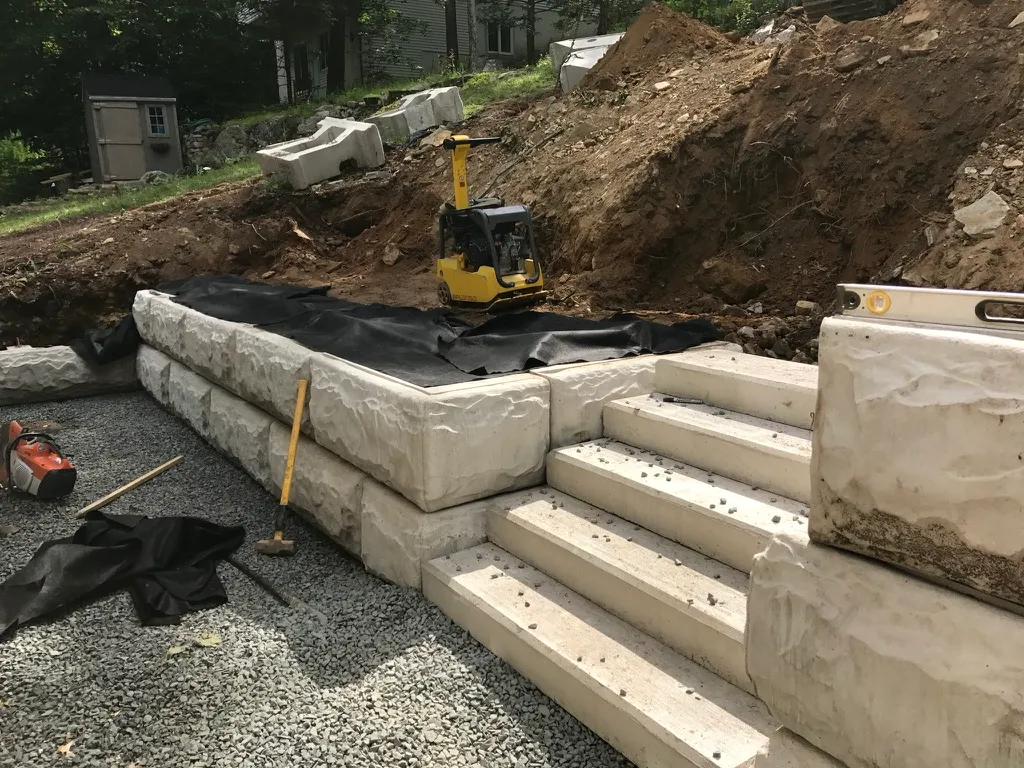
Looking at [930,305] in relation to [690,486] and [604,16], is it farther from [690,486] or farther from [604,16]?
[604,16]

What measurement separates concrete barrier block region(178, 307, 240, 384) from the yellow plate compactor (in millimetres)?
2032

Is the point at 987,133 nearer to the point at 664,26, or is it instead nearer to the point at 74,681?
the point at 664,26

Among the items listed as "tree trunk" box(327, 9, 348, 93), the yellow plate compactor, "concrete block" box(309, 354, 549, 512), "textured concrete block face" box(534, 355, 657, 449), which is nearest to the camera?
"concrete block" box(309, 354, 549, 512)

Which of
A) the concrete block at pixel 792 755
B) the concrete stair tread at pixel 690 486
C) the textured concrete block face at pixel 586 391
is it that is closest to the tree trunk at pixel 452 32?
the textured concrete block face at pixel 586 391

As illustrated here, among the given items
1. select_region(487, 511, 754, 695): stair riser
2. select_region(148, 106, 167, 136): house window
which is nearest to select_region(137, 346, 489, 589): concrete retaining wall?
select_region(487, 511, 754, 695): stair riser

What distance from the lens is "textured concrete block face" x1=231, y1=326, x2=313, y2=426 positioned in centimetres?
432

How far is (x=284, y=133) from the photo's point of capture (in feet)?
55.6

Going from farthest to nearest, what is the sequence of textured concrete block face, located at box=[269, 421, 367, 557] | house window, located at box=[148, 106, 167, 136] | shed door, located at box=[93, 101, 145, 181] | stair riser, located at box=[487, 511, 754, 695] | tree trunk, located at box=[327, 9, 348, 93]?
tree trunk, located at box=[327, 9, 348, 93] → house window, located at box=[148, 106, 167, 136] → shed door, located at box=[93, 101, 145, 181] → textured concrete block face, located at box=[269, 421, 367, 557] → stair riser, located at box=[487, 511, 754, 695]

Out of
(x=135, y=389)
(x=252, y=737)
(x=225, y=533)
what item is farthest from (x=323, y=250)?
(x=252, y=737)

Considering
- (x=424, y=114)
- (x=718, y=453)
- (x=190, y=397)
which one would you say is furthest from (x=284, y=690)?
(x=424, y=114)

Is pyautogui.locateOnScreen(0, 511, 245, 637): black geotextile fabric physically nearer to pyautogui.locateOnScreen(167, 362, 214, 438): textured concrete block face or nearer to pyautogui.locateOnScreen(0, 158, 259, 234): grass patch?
pyautogui.locateOnScreen(167, 362, 214, 438): textured concrete block face

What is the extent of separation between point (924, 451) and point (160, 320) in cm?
684

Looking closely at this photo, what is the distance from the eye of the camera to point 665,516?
3049 mm

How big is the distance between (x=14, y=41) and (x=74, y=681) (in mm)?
22420
